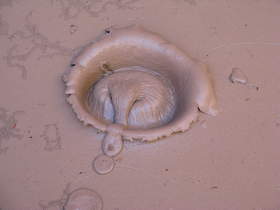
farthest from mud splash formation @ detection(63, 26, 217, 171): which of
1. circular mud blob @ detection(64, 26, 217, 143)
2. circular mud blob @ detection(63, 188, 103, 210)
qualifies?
circular mud blob @ detection(63, 188, 103, 210)

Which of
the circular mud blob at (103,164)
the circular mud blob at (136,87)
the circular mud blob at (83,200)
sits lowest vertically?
the circular mud blob at (83,200)

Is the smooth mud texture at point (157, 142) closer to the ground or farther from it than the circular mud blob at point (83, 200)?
farther from it

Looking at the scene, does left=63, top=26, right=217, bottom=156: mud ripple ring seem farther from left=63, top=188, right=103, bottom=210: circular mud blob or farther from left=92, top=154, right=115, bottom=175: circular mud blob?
left=63, top=188, right=103, bottom=210: circular mud blob

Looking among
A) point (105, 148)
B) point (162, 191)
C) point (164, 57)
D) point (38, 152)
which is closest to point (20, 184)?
point (38, 152)

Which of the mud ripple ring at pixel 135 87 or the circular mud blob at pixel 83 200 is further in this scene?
the mud ripple ring at pixel 135 87

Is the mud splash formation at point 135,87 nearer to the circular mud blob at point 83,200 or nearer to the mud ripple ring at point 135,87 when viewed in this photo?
the mud ripple ring at point 135,87

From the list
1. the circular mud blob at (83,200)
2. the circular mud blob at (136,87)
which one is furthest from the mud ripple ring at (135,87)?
the circular mud blob at (83,200)
